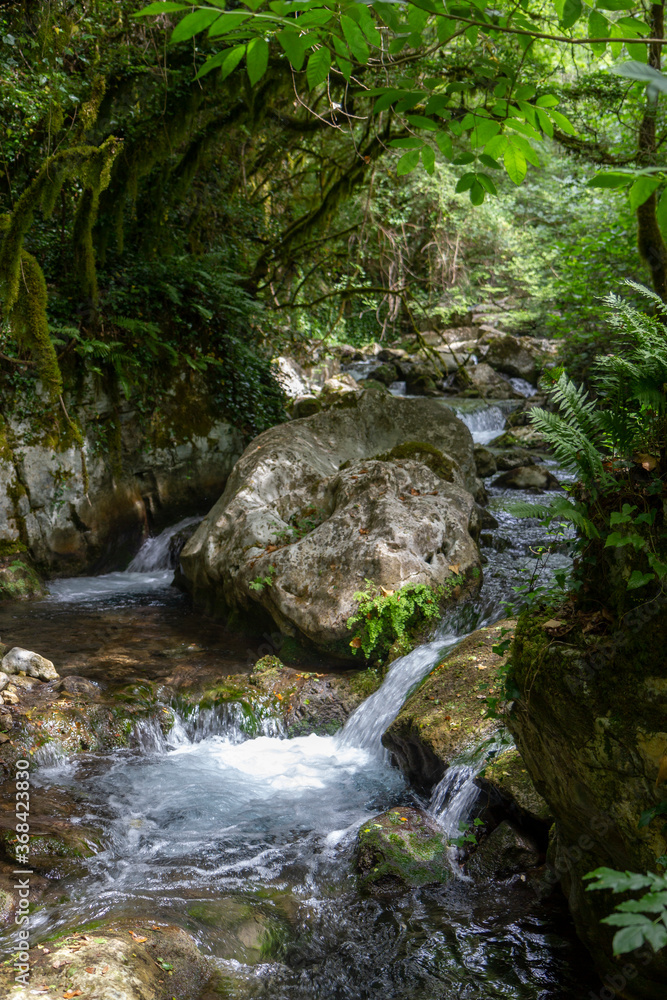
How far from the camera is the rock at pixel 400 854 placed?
12.7ft

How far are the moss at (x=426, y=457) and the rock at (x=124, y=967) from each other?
6311mm

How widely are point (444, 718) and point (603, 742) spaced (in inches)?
96.0

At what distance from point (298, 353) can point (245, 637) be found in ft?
26.8

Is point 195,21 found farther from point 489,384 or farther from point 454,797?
point 489,384

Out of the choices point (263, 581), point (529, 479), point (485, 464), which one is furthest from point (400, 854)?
point (485, 464)

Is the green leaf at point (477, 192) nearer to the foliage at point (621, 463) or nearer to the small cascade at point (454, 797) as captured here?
the foliage at point (621, 463)

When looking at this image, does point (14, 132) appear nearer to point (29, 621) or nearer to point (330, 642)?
point (29, 621)

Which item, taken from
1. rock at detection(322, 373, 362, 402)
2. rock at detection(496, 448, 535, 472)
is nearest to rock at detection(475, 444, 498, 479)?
rock at detection(496, 448, 535, 472)

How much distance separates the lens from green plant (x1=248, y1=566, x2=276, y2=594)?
23.1 ft

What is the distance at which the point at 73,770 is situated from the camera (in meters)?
5.09

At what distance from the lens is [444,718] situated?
16.2 ft

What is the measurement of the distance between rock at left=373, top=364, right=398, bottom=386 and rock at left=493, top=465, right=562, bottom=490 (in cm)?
830

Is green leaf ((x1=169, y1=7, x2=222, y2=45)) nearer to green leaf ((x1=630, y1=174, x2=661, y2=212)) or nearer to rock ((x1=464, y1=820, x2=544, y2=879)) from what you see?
green leaf ((x1=630, y1=174, x2=661, y2=212))

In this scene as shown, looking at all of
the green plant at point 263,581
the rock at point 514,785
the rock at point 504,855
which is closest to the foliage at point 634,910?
the rock at point 514,785
